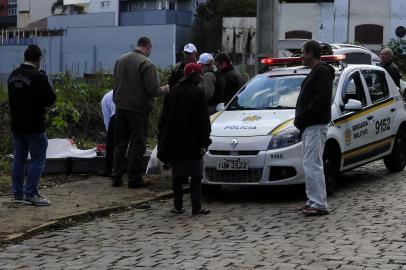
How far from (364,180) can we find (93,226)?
493cm

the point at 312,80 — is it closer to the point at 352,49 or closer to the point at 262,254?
the point at 262,254

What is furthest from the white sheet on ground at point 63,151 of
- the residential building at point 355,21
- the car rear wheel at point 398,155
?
the residential building at point 355,21

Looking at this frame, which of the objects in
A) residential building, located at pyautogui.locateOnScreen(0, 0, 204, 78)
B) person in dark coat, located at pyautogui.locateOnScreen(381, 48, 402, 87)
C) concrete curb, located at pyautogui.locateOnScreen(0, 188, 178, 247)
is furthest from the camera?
residential building, located at pyautogui.locateOnScreen(0, 0, 204, 78)

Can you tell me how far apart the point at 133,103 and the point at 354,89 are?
3.33 meters

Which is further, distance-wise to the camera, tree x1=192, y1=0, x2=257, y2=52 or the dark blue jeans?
tree x1=192, y1=0, x2=257, y2=52

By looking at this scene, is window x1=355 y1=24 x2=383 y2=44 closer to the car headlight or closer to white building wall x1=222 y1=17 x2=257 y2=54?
white building wall x1=222 y1=17 x2=257 y2=54

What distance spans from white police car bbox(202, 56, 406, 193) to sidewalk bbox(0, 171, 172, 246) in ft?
3.48

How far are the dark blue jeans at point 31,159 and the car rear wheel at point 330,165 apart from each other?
3.67m

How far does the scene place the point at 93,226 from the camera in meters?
8.33

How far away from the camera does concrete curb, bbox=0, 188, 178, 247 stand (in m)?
7.48

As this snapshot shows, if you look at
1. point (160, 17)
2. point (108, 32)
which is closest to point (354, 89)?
point (108, 32)

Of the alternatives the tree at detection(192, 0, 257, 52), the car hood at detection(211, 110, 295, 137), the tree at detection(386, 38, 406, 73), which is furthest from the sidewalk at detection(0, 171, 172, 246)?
the tree at detection(192, 0, 257, 52)

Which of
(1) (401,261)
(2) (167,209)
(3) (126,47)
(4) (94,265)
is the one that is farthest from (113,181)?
(3) (126,47)

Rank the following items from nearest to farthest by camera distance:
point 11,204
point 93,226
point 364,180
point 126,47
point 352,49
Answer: point 93,226
point 11,204
point 364,180
point 352,49
point 126,47
